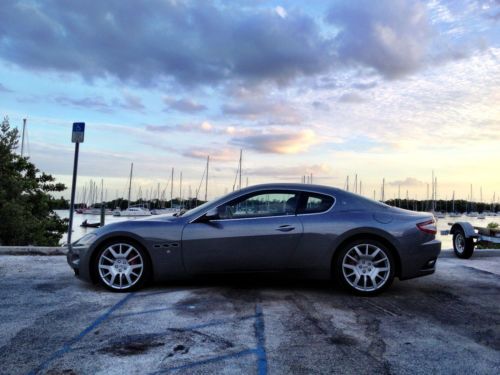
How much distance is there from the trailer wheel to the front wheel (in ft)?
21.0

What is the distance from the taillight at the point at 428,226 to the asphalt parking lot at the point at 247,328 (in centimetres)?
78

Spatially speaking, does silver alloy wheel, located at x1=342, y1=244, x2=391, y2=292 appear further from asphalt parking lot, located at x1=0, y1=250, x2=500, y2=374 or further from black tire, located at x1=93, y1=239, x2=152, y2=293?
black tire, located at x1=93, y1=239, x2=152, y2=293

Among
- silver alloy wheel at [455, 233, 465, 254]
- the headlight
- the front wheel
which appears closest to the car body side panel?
the front wheel

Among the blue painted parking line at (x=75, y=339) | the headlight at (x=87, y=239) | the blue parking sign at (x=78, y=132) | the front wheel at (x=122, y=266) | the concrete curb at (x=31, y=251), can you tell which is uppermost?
the blue parking sign at (x=78, y=132)

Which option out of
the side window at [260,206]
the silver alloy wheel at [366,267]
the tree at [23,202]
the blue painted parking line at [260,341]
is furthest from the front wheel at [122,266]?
the tree at [23,202]

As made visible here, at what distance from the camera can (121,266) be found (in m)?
5.54

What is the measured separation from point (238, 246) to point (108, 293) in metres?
1.67

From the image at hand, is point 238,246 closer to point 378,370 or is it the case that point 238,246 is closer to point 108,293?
point 108,293

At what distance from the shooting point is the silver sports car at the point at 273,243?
5.39 m

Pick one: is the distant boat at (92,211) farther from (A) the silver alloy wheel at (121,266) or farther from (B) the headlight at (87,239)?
(A) the silver alloy wheel at (121,266)

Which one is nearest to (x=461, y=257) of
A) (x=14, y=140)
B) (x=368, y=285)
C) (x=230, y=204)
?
(x=368, y=285)

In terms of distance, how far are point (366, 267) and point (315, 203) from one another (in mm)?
990

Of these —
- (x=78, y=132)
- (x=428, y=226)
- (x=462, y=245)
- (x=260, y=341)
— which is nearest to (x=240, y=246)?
(x=260, y=341)

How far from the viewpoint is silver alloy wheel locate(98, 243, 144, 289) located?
5508 mm
